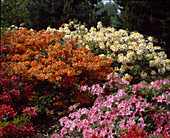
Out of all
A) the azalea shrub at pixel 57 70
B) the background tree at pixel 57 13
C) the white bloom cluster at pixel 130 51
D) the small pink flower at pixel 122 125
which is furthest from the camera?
the background tree at pixel 57 13

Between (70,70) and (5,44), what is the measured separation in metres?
1.97

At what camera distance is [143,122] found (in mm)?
2238

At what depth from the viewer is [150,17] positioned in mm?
6621

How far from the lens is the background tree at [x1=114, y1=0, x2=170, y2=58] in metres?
6.79

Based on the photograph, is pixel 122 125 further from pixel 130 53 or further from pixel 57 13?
pixel 57 13

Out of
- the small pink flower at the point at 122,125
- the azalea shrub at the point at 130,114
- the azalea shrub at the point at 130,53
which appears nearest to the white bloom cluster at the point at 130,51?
the azalea shrub at the point at 130,53

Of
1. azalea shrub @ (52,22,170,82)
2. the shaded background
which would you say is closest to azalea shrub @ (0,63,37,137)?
azalea shrub @ (52,22,170,82)

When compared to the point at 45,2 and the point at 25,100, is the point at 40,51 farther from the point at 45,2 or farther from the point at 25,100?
the point at 45,2

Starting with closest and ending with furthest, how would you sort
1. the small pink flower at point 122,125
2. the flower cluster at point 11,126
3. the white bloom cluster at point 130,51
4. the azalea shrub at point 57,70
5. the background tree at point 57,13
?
the small pink flower at point 122,125
the flower cluster at point 11,126
the azalea shrub at point 57,70
the white bloom cluster at point 130,51
the background tree at point 57,13

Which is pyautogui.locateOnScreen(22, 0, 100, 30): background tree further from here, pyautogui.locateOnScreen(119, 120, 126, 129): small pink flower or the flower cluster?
pyautogui.locateOnScreen(119, 120, 126, 129): small pink flower

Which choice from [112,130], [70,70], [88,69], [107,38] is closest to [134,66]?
[107,38]

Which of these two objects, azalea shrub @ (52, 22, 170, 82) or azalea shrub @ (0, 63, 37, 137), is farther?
azalea shrub @ (52, 22, 170, 82)

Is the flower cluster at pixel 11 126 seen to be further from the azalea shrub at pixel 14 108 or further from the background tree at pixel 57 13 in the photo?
the background tree at pixel 57 13

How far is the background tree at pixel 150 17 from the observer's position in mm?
6785
